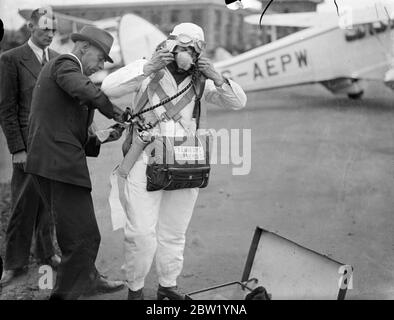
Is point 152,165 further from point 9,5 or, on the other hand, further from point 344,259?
point 344,259

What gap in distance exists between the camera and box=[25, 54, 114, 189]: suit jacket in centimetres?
286

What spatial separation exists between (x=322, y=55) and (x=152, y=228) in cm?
166

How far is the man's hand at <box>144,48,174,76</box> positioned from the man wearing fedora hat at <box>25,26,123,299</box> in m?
0.26

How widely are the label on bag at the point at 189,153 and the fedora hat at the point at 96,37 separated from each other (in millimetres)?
622

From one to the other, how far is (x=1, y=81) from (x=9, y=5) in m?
0.47

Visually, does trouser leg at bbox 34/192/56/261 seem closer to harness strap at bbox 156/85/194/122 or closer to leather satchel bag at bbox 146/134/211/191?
leather satchel bag at bbox 146/134/211/191

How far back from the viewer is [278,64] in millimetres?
3814

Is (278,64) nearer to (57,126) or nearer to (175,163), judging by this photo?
(175,163)

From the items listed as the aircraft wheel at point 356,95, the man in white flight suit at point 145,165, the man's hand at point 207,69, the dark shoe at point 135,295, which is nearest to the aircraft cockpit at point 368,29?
the aircraft wheel at point 356,95

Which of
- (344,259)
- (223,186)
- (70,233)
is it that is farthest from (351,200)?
(70,233)

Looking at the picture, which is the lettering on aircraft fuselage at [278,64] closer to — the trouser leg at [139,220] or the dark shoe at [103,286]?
the trouser leg at [139,220]

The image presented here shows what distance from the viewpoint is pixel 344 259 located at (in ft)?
11.4

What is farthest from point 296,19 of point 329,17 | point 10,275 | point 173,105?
point 10,275

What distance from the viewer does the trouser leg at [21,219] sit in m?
3.48
